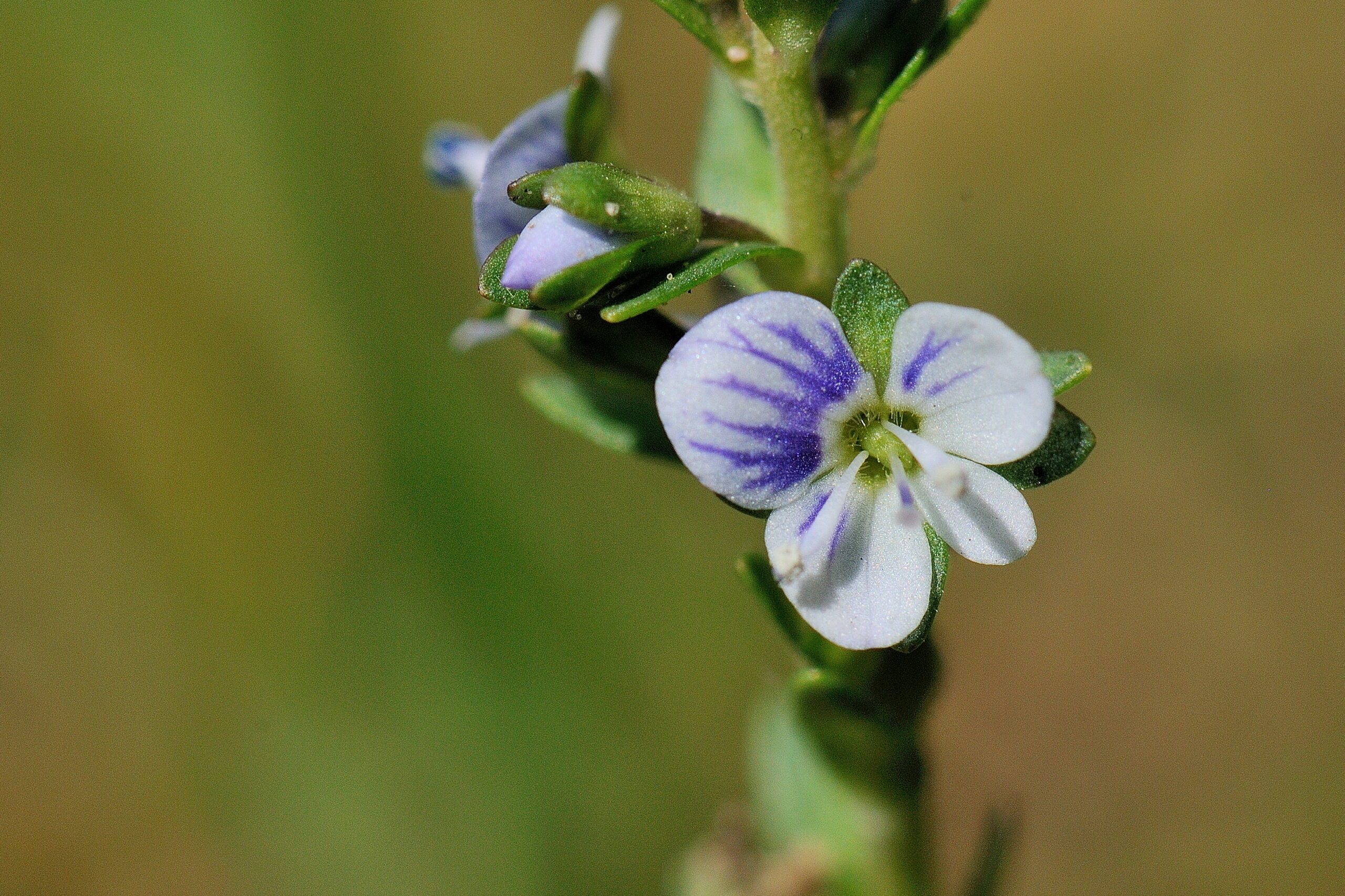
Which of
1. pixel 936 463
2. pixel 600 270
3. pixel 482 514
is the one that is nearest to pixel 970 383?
pixel 936 463

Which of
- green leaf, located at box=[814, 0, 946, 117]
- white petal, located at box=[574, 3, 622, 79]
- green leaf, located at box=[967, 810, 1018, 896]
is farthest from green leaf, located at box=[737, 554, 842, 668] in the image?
white petal, located at box=[574, 3, 622, 79]

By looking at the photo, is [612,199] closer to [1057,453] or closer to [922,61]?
[922,61]

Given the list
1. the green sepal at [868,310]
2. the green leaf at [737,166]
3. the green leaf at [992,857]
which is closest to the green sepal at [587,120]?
the green leaf at [737,166]

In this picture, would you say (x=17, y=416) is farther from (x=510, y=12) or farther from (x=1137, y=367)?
(x=1137, y=367)

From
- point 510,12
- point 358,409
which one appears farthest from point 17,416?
point 510,12

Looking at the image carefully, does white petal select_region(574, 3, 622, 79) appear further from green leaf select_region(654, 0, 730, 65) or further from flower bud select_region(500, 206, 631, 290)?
flower bud select_region(500, 206, 631, 290)

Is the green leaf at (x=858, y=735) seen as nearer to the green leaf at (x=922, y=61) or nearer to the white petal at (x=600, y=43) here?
the green leaf at (x=922, y=61)

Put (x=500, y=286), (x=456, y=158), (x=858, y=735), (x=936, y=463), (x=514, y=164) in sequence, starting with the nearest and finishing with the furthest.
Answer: (x=936, y=463) < (x=500, y=286) < (x=514, y=164) < (x=858, y=735) < (x=456, y=158)
